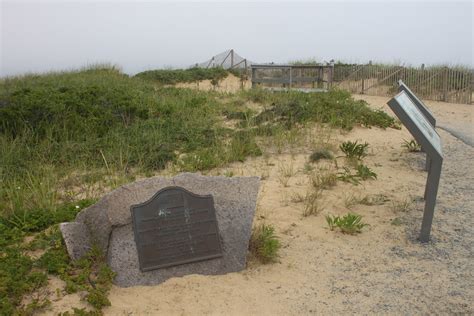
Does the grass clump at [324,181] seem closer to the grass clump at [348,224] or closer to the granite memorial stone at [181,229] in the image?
the grass clump at [348,224]

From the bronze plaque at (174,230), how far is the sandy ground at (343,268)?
0.62ft

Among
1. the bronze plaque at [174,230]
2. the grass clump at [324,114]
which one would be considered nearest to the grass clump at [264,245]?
the bronze plaque at [174,230]

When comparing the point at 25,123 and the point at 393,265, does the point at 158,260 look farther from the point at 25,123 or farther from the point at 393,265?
the point at 25,123

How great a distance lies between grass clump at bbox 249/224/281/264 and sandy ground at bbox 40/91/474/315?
3.0 inches

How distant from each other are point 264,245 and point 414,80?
15.0m

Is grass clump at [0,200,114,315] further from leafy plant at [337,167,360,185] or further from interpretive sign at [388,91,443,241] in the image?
leafy plant at [337,167,360,185]

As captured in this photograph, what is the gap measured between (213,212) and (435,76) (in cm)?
1465

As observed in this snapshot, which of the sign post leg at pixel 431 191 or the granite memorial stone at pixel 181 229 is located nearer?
the granite memorial stone at pixel 181 229

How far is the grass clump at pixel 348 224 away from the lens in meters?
4.29

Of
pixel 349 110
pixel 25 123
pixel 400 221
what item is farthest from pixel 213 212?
pixel 349 110

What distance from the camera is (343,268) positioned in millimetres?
3730

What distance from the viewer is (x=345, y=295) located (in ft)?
11.0

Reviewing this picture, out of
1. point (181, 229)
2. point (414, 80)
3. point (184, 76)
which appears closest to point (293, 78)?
point (414, 80)

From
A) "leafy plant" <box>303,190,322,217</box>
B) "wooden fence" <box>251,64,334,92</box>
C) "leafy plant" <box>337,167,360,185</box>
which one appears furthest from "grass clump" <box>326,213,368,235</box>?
"wooden fence" <box>251,64,334,92</box>
